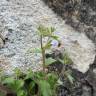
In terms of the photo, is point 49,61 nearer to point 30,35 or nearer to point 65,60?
point 65,60

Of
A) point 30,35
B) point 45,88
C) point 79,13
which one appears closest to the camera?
point 45,88

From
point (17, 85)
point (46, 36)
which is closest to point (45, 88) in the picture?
point (17, 85)

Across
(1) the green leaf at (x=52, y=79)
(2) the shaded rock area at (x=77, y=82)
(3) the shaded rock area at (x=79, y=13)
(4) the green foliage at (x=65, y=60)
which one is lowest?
(2) the shaded rock area at (x=77, y=82)

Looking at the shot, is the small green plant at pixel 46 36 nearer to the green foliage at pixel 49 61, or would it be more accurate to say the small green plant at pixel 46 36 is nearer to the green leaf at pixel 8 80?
the green foliage at pixel 49 61

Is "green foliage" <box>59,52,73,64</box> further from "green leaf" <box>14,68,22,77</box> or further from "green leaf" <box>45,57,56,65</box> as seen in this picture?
"green leaf" <box>14,68,22,77</box>

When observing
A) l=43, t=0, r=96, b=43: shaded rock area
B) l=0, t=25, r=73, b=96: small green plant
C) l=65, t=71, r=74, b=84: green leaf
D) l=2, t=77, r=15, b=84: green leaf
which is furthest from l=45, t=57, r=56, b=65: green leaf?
l=43, t=0, r=96, b=43: shaded rock area

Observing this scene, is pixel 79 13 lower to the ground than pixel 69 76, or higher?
higher

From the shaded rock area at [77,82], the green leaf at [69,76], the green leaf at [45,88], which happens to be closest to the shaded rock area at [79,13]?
the shaded rock area at [77,82]

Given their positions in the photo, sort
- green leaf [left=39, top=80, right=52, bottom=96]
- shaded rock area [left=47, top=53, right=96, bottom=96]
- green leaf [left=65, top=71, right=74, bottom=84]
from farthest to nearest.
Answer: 1. shaded rock area [left=47, top=53, right=96, bottom=96]
2. green leaf [left=65, top=71, right=74, bottom=84]
3. green leaf [left=39, top=80, right=52, bottom=96]

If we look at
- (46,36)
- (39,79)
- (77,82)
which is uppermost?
(46,36)
